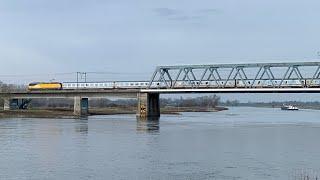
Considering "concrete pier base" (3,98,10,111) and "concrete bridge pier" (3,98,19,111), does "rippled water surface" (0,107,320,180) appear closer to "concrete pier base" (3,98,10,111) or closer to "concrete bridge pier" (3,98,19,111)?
"concrete pier base" (3,98,10,111)

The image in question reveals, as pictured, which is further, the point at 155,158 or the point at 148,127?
the point at 148,127

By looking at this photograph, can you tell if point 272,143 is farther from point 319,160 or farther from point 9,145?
point 9,145

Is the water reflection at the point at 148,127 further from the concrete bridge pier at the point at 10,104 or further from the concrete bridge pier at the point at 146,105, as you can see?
the concrete bridge pier at the point at 10,104

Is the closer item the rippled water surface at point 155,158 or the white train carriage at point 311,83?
the rippled water surface at point 155,158

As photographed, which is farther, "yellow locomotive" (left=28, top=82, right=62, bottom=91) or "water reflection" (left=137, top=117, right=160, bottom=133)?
"yellow locomotive" (left=28, top=82, right=62, bottom=91)

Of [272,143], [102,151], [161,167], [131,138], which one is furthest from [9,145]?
[272,143]

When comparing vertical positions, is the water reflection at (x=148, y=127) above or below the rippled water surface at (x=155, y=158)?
above

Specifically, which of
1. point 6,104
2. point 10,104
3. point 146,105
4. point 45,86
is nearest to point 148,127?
point 146,105

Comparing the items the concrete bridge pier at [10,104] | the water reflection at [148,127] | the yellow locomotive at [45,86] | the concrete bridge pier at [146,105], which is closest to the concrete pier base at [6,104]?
the concrete bridge pier at [10,104]

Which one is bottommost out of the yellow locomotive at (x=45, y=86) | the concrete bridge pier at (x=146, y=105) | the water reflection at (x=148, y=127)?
the water reflection at (x=148, y=127)

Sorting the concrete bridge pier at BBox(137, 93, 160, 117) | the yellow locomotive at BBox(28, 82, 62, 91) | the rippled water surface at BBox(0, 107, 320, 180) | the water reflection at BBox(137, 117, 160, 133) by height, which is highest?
the yellow locomotive at BBox(28, 82, 62, 91)

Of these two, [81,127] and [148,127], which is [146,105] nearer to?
[148,127]

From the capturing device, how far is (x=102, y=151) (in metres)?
40.2

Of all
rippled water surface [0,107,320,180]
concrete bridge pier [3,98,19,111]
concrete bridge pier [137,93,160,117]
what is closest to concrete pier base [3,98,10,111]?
concrete bridge pier [3,98,19,111]
